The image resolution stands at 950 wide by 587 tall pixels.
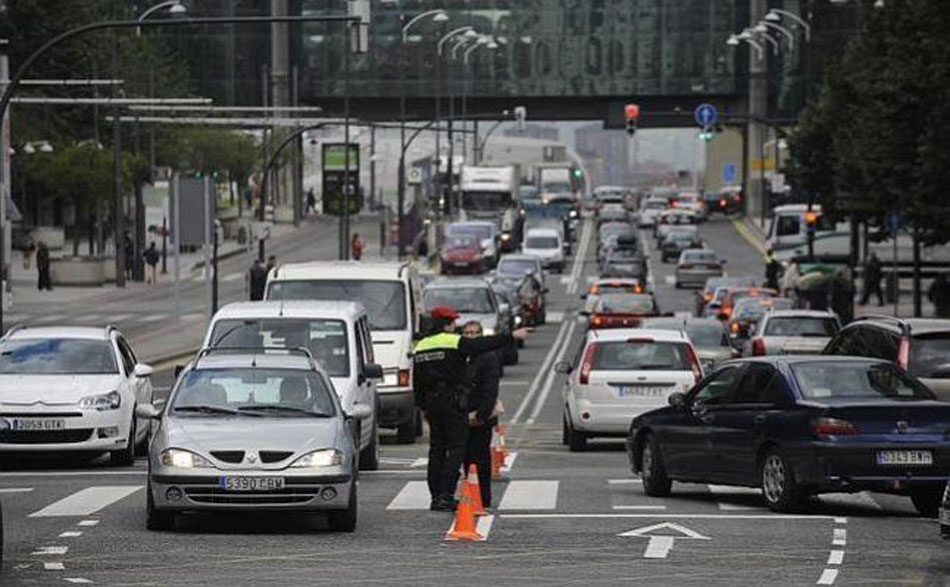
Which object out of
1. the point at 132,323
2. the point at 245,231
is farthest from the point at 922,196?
the point at 245,231

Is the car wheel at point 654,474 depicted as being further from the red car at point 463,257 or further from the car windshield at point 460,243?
the car windshield at point 460,243

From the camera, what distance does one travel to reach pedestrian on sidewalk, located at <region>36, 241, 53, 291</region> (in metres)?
79.9

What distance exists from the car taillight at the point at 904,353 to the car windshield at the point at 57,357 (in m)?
8.31

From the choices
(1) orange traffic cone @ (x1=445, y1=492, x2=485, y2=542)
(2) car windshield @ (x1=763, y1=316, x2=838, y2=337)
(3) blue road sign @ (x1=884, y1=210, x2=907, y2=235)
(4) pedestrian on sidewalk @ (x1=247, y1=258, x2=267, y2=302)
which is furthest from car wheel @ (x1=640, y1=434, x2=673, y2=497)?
(3) blue road sign @ (x1=884, y1=210, x2=907, y2=235)

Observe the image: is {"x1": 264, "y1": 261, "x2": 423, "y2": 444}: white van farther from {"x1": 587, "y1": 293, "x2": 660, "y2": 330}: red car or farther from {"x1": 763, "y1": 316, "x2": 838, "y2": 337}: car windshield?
{"x1": 587, "y1": 293, "x2": 660, "y2": 330}: red car

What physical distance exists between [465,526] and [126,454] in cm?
893

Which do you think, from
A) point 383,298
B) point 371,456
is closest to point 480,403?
point 371,456

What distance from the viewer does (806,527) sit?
19.8 meters

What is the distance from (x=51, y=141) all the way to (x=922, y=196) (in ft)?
173

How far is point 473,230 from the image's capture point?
326 feet

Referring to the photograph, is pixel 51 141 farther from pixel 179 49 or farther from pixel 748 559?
pixel 748 559

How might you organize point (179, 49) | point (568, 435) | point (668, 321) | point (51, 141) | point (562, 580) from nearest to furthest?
point (562, 580)
point (568, 435)
point (668, 321)
point (51, 141)
point (179, 49)

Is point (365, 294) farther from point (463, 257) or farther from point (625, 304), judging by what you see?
point (463, 257)

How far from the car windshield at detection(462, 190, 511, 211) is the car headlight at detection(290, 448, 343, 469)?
323ft
